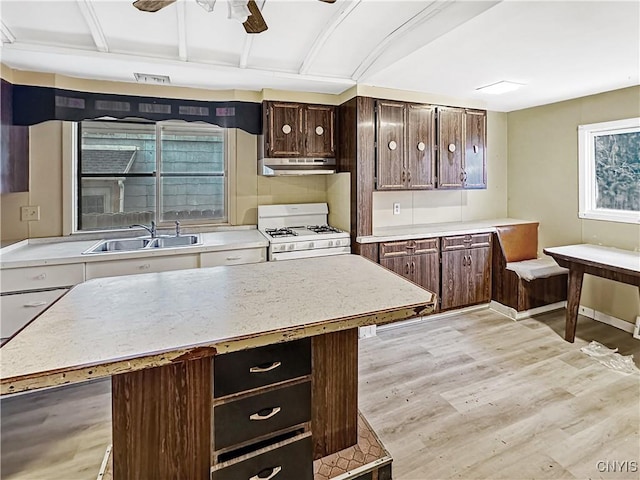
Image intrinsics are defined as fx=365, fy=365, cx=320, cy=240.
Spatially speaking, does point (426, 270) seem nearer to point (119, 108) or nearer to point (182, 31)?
point (182, 31)

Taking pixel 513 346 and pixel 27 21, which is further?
pixel 513 346

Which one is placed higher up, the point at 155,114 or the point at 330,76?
the point at 330,76

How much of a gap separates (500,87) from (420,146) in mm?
950

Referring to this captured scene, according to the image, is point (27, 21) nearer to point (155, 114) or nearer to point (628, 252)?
point (155, 114)

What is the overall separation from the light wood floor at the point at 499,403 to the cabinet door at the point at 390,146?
1.61 meters

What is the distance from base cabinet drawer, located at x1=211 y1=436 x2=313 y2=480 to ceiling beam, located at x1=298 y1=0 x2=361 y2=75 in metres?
2.54

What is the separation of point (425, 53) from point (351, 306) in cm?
228

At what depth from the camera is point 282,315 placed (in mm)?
1433

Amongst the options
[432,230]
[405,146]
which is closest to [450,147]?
[405,146]

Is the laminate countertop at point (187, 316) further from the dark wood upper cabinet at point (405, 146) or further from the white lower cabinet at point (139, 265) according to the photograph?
the dark wood upper cabinet at point (405, 146)

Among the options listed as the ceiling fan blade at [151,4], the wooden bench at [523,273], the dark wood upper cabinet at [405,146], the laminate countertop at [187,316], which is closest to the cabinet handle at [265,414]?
the laminate countertop at [187,316]

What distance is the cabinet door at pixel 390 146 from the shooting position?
3.78m

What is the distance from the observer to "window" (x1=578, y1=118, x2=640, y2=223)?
12.1ft

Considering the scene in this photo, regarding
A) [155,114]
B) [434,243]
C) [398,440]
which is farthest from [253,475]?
[155,114]
